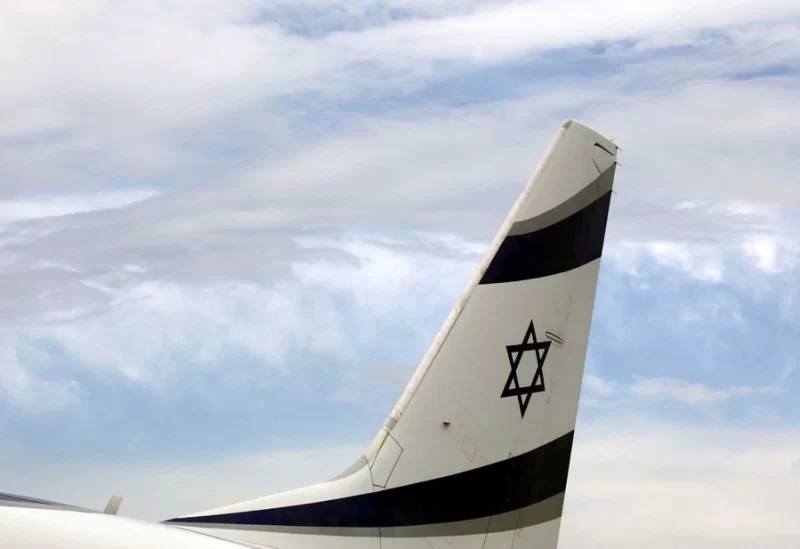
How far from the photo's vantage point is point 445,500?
1400 centimetres

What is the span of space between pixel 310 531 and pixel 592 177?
6.98 metres

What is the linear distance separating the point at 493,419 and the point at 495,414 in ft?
0.26

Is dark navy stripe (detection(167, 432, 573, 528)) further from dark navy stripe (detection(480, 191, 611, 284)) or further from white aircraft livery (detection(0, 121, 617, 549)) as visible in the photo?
dark navy stripe (detection(480, 191, 611, 284))

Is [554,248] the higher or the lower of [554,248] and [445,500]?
the higher

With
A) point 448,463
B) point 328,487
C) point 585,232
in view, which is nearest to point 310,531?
point 328,487

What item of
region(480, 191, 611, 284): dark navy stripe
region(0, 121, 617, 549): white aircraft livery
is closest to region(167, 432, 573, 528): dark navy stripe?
region(0, 121, 617, 549): white aircraft livery

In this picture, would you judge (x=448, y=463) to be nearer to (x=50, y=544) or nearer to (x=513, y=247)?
(x=513, y=247)

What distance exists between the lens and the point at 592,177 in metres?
16.0

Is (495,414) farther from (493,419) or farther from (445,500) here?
(445,500)

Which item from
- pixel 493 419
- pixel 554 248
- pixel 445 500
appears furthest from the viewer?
pixel 554 248

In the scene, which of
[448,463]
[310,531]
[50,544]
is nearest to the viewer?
[50,544]

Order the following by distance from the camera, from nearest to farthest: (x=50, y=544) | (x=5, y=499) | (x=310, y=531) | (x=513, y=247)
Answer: (x=50, y=544) → (x=5, y=499) → (x=310, y=531) → (x=513, y=247)

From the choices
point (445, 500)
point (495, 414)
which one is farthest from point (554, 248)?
point (445, 500)

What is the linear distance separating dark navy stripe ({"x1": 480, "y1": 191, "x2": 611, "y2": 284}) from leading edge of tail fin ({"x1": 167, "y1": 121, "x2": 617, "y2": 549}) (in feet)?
0.06
